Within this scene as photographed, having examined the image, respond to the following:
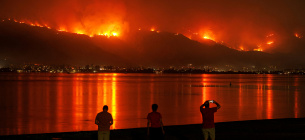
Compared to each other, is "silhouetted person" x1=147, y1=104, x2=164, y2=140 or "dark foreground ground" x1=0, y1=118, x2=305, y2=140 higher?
"silhouetted person" x1=147, y1=104, x2=164, y2=140

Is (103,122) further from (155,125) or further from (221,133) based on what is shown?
(221,133)

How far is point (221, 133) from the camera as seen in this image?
1412 centimetres

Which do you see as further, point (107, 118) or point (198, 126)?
point (198, 126)

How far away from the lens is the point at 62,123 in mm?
26531

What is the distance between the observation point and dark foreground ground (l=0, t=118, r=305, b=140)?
1312 cm

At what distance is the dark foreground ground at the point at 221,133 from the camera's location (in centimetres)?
1312

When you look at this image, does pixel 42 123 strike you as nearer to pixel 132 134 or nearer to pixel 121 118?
pixel 121 118

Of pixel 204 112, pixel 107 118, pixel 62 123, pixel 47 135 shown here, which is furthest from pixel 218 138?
pixel 62 123

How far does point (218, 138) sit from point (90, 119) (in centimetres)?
1647

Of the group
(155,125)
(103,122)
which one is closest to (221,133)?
(155,125)

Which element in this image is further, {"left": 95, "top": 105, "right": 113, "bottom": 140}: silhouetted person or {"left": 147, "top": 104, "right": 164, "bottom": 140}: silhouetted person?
{"left": 95, "top": 105, "right": 113, "bottom": 140}: silhouetted person

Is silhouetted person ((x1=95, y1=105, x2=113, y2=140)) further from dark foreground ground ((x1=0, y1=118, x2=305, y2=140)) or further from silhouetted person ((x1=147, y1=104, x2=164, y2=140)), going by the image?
dark foreground ground ((x1=0, y1=118, x2=305, y2=140))

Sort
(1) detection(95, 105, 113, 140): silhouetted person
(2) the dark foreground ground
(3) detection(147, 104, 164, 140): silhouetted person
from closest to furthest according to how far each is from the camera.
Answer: (3) detection(147, 104, 164, 140): silhouetted person, (1) detection(95, 105, 113, 140): silhouetted person, (2) the dark foreground ground

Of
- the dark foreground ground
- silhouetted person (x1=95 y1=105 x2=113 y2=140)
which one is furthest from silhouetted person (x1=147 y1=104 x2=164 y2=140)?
the dark foreground ground
